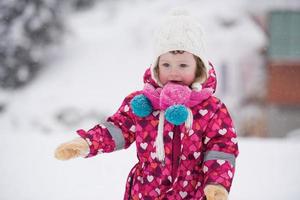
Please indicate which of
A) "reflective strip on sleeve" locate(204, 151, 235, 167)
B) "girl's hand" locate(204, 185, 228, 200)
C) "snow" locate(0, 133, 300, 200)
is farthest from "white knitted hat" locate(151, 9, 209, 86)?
"snow" locate(0, 133, 300, 200)

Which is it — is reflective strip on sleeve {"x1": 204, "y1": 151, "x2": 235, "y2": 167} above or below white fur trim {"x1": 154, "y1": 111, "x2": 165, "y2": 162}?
below

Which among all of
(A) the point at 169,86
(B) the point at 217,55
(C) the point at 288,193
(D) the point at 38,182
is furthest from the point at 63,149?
(B) the point at 217,55

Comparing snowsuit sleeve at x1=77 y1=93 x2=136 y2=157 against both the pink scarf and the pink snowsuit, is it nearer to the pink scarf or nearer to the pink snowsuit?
the pink snowsuit

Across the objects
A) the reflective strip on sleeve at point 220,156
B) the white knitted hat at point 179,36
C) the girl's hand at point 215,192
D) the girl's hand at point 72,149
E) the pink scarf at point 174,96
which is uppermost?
the white knitted hat at point 179,36

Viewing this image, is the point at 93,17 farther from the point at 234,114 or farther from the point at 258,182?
the point at 258,182

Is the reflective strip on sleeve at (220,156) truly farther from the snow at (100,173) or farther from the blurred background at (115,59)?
the blurred background at (115,59)

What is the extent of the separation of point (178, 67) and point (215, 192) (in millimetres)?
484

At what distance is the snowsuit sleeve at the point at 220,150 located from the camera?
159 cm

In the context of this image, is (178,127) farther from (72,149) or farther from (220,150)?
(72,149)

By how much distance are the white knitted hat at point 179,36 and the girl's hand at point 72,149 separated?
0.37 meters

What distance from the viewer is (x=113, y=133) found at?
1820 millimetres

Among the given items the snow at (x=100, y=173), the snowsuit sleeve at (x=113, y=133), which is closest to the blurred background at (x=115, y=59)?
the snow at (x=100, y=173)

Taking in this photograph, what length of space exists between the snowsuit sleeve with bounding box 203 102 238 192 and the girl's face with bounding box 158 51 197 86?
171 mm

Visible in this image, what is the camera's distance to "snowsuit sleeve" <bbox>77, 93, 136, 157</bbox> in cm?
179
